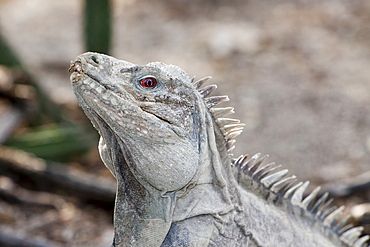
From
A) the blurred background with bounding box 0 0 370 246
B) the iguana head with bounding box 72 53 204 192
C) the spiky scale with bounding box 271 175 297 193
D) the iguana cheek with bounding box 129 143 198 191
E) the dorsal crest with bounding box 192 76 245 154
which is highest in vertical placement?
the blurred background with bounding box 0 0 370 246

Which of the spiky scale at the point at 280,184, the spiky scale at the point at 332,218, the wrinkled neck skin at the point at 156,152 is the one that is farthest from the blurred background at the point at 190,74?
the wrinkled neck skin at the point at 156,152

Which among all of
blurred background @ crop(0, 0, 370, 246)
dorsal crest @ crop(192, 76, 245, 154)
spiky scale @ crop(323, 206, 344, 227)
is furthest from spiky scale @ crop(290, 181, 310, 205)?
blurred background @ crop(0, 0, 370, 246)

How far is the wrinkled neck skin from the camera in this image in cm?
251

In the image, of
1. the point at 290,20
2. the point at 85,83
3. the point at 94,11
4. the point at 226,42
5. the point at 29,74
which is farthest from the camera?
the point at 290,20

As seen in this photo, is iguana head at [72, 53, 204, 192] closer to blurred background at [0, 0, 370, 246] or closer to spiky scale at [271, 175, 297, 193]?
spiky scale at [271, 175, 297, 193]

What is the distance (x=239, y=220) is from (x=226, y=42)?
7.91 metres

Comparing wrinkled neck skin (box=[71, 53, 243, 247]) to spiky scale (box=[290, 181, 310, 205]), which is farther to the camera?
spiky scale (box=[290, 181, 310, 205])

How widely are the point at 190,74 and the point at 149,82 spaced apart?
657cm

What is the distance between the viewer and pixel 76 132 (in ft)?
22.8

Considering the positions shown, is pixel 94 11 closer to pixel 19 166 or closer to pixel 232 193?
pixel 19 166

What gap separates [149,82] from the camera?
257 centimetres

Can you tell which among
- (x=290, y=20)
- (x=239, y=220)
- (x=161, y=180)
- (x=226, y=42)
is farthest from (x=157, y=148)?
(x=290, y=20)

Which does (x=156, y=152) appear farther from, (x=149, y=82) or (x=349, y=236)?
(x=349, y=236)

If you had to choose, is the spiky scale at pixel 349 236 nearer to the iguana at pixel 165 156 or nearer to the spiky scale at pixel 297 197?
the spiky scale at pixel 297 197
